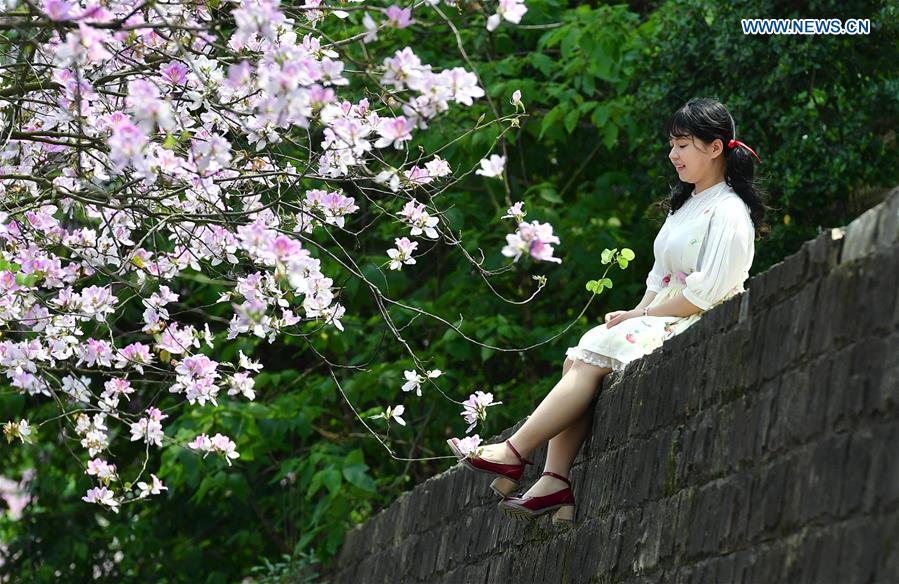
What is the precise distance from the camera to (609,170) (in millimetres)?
9273

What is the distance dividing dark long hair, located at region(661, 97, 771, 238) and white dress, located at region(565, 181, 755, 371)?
4cm

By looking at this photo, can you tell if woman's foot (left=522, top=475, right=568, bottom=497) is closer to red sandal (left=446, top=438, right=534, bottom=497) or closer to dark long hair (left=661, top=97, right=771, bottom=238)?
red sandal (left=446, top=438, right=534, bottom=497)

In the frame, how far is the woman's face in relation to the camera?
4555mm

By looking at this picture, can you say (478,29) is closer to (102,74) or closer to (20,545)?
(102,74)

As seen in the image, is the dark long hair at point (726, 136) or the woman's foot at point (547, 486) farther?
the woman's foot at point (547, 486)

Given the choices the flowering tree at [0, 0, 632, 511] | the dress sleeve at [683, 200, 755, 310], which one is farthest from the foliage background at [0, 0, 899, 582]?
the dress sleeve at [683, 200, 755, 310]

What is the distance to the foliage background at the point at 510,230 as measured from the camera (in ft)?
23.1

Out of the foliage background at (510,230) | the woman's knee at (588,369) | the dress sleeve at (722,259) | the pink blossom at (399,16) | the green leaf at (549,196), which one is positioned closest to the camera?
the pink blossom at (399,16)

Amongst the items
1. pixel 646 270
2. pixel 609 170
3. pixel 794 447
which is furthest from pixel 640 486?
pixel 609 170

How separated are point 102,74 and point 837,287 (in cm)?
298

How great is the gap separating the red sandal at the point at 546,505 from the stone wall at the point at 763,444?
5 cm

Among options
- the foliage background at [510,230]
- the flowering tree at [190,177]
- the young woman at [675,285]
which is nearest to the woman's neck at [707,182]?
the young woman at [675,285]

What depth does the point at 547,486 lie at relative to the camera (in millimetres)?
4684

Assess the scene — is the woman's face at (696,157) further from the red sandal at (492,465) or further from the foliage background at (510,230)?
the foliage background at (510,230)
